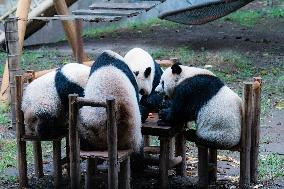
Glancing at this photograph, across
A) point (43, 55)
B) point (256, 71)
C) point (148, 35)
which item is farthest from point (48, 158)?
point (148, 35)

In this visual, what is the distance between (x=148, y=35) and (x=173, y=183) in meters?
8.51

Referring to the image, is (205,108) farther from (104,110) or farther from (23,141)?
(23,141)

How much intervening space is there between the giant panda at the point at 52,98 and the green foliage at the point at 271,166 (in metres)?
1.84

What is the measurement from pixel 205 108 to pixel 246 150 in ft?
1.61

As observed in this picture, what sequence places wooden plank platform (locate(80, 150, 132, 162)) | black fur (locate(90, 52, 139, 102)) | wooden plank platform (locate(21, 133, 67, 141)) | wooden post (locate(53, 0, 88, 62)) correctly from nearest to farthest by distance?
1. wooden plank platform (locate(80, 150, 132, 162))
2. black fur (locate(90, 52, 139, 102))
3. wooden plank platform (locate(21, 133, 67, 141))
4. wooden post (locate(53, 0, 88, 62))

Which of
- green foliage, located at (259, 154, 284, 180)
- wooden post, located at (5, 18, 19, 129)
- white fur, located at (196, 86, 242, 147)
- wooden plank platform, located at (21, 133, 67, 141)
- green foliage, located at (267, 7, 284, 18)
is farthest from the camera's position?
green foliage, located at (267, 7, 284, 18)

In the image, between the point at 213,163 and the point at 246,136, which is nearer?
the point at 246,136

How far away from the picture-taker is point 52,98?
5102 millimetres

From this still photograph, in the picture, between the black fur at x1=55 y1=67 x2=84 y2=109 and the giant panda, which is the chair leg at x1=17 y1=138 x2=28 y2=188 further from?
the black fur at x1=55 y1=67 x2=84 y2=109

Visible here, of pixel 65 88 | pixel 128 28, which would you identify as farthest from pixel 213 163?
pixel 128 28

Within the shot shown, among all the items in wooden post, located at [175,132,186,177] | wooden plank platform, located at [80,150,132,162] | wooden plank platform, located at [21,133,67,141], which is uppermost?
wooden plank platform, located at [21,133,67,141]

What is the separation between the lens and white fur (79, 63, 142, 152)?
4.68 m

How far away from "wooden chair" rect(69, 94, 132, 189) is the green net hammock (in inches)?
273

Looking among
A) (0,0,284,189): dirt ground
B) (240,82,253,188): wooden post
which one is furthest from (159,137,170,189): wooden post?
(0,0,284,189): dirt ground
